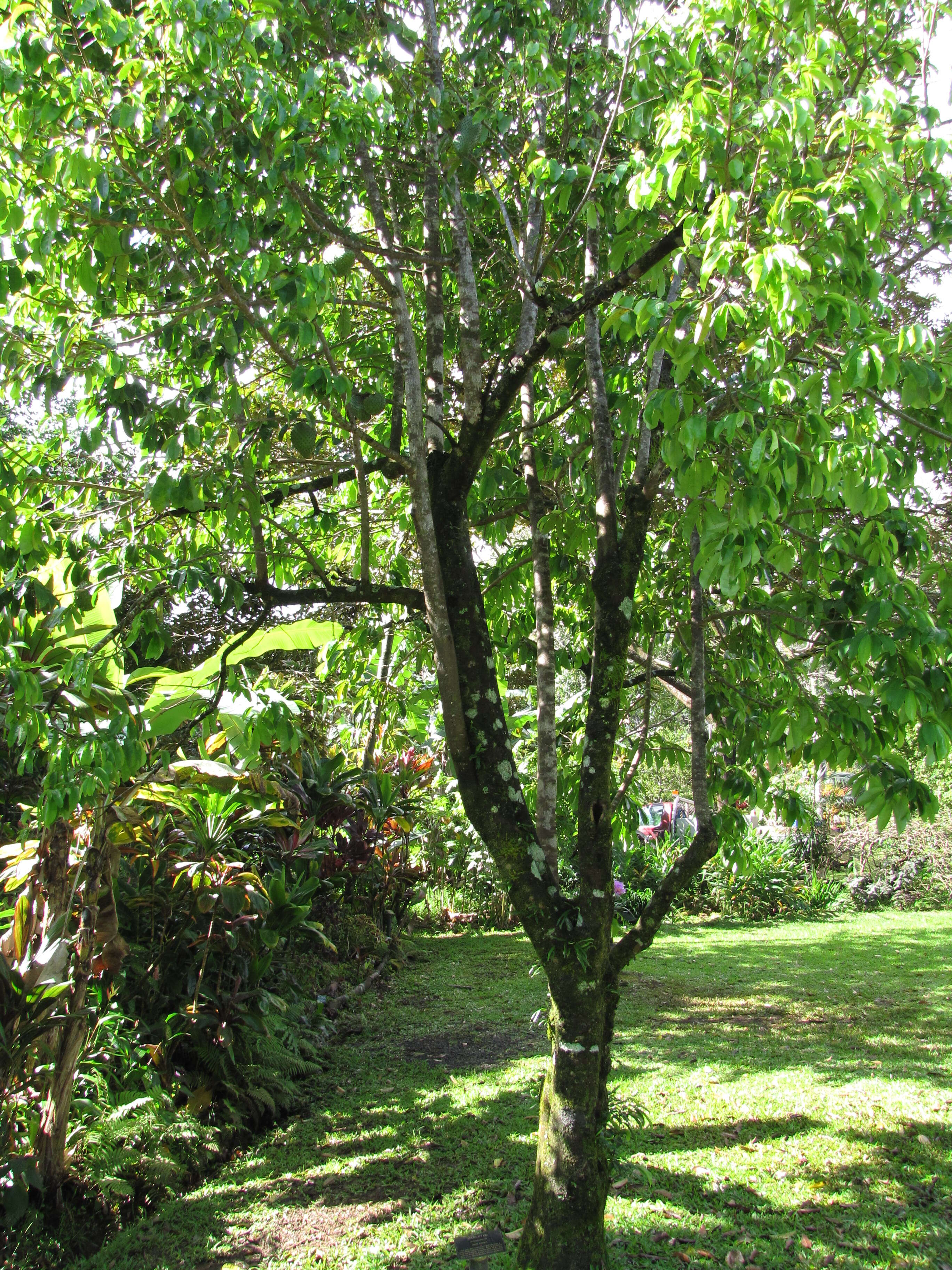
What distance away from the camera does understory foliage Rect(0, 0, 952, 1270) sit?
238cm

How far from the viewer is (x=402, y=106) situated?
361 cm

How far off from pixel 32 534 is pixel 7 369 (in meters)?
0.77

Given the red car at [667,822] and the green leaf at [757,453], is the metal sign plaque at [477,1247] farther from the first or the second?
the red car at [667,822]

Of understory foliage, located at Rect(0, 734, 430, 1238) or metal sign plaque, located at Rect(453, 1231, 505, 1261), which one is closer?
metal sign plaque, located at Rect(453, 1231, 505, 1261)

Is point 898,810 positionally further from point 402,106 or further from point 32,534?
point 402,106

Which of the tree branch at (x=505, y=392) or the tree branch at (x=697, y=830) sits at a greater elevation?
the tree branch at (x=505, y=392)

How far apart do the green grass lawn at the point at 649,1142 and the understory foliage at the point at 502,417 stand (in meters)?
0.70

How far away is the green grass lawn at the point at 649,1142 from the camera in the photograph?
11.2ft

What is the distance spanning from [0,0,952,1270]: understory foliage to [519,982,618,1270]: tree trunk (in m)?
0.01

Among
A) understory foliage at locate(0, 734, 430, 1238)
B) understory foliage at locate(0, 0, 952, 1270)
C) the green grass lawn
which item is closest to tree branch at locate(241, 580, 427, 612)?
understory foliage at locate(0, 0, 952, 1270)

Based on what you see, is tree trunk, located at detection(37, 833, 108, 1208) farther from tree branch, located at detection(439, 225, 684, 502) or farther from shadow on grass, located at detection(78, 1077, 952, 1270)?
tree branch, located at detection(439, 225, 684, 502)

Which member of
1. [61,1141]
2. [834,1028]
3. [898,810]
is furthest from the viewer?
[834,1028]

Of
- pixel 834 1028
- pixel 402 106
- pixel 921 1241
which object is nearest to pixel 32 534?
pixel 402 106

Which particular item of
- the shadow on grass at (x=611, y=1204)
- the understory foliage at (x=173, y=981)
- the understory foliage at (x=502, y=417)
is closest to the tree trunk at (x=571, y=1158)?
the understory foliage at (x=502, y=417)
